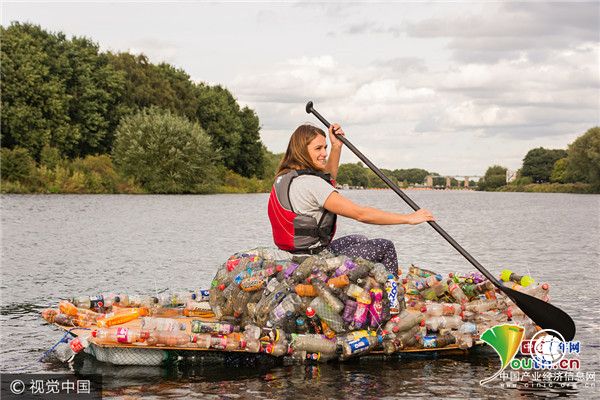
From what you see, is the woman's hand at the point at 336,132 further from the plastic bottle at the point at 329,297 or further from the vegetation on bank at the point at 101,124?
the vegetation on bank at the point at 101,124

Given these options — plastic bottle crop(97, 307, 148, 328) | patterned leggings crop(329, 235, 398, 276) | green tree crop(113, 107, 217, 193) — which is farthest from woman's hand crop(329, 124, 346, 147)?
green tree crop(113, 107, 217, 193)

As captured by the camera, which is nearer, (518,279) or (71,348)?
(71,348)

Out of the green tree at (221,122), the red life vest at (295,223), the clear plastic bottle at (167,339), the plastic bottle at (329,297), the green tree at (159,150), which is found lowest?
the clear plastic bottle at (167,339)

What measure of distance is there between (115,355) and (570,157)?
107m

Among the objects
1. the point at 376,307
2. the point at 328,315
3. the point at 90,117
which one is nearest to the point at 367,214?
the point at 376,307

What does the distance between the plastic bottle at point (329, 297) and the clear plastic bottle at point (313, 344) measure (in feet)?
1.07

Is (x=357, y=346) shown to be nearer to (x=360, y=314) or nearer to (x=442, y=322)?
(x=360, y=314)

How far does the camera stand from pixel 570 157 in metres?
108

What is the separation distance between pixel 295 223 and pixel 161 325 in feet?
5.51

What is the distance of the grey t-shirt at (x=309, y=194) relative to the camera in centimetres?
830

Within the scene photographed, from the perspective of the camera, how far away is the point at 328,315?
827cm

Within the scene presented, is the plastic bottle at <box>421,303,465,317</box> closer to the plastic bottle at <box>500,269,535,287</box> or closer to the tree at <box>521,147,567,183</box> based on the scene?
the plastic bottle at <box>500,269,535,287</box>

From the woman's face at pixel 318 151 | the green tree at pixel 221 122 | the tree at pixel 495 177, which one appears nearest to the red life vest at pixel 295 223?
the woman's face at pixel 318 151

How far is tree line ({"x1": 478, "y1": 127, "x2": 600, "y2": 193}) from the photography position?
106 meters
